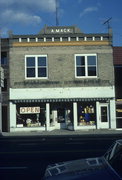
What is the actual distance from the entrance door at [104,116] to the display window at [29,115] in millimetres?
4667

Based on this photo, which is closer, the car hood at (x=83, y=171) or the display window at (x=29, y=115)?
the car hood at (x=83, y=171)

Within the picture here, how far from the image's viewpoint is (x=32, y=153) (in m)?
13.7

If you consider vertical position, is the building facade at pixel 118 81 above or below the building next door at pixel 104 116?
above

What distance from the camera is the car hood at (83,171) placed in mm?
4055

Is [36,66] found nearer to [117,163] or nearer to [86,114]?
[86,114]

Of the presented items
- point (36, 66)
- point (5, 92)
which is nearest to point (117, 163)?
point (36, 66)

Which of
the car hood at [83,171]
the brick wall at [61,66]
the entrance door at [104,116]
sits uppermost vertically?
the brick wall at [61,66]

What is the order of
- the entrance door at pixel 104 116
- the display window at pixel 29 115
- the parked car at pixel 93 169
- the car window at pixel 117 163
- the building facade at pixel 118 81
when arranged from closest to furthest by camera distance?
the parked car at pixel 93 169 < the car window at pixel 117 163 < the display window at pixel 29 115 < the entrance door at pixel 104 116 < the building facade at pixel 118 81

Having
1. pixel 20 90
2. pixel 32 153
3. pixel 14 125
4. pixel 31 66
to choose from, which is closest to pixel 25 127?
pixel 14 125

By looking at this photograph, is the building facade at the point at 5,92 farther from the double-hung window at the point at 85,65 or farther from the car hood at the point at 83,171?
the car hood at the point at 83,171

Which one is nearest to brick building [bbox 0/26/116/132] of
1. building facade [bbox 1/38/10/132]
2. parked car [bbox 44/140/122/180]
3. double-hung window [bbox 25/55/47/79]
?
double-hung window [bbox 25/55/47/79]

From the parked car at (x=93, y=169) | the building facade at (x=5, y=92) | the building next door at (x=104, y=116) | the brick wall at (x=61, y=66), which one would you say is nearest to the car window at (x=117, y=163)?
the parked car at (x=93, y=169)

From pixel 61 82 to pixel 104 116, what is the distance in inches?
177

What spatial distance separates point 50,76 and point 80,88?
8.60 ft
